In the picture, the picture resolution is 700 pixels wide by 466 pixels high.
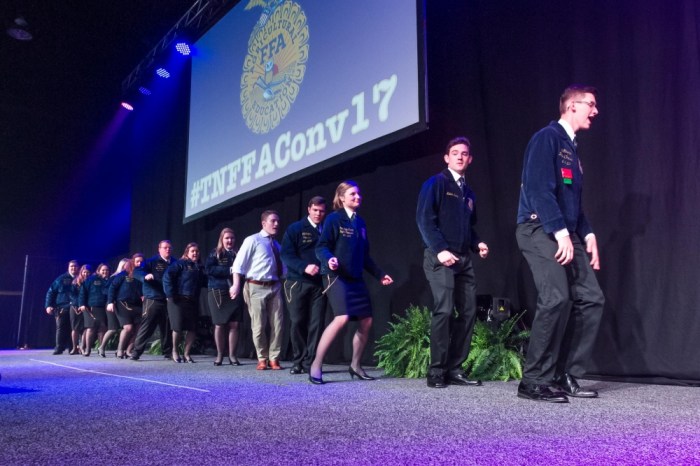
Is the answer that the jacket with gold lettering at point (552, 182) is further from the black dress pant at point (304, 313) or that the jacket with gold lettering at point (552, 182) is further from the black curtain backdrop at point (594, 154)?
the black dress pant at point (304, 313)

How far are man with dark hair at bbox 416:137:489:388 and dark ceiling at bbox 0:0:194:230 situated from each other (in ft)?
22.1

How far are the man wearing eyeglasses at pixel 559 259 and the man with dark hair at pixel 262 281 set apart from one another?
122 inches

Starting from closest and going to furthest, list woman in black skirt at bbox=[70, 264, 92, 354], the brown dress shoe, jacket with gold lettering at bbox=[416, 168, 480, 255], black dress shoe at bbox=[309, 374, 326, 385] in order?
jacket with gold lettering at bbox=[416, 168, 480, 255], black dress shoe at bbox=[309, 374, 326, 385], the brown dress shoe, woman in black skirt at bbox=[70, 264, 92, 354]

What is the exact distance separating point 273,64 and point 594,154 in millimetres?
4150

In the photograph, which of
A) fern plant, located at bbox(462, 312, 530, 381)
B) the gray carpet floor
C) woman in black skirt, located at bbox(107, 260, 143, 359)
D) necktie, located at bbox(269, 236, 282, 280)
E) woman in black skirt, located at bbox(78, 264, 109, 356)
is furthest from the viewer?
woman in black skirt, located at bbox(78, 264, 109, 356)

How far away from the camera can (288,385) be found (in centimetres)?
346

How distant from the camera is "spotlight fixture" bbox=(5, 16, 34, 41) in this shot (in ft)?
25.4

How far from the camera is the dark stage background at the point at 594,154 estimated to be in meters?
3.45

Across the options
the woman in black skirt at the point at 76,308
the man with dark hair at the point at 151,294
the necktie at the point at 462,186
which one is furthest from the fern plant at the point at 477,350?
the woman in black skirt at the point at 76,308

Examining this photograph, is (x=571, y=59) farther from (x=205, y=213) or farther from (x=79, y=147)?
(x=79, y=147)

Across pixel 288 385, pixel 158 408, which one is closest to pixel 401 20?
pixel 288 385

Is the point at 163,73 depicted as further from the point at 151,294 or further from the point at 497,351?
the point at 497,351

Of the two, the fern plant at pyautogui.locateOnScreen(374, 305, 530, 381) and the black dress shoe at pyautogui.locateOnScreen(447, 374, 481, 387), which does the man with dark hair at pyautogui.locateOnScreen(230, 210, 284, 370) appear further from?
the black dress shoe at pyautogui.locateOnScreen(447, 374, 481, 387)

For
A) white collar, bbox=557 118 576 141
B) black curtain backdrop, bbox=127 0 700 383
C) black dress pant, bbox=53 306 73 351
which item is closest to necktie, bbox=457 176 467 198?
white collar, bbox=557 118 576 141
